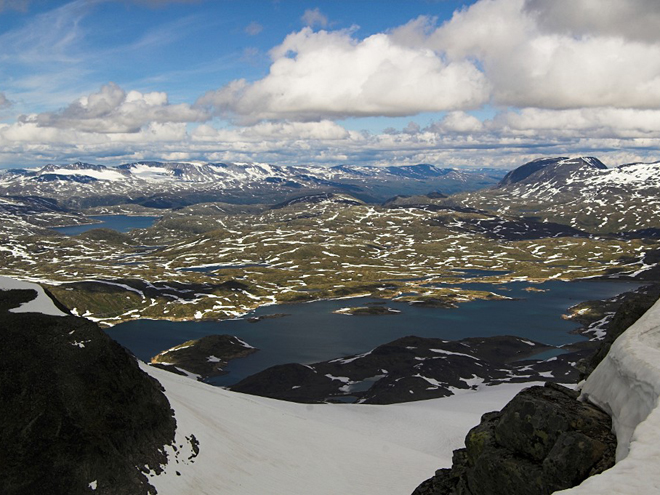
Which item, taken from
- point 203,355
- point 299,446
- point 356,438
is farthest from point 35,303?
point 203,355

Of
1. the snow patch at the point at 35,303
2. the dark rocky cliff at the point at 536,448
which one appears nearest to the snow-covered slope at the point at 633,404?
the dark rocky cliff at the point at 536,448

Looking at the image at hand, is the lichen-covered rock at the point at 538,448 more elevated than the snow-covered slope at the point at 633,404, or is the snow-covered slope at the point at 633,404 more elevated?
the snow-covered slope at the point at 633,404

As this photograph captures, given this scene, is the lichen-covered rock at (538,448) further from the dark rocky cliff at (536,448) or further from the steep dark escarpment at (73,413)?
the steep dark escarpment at (73,413)

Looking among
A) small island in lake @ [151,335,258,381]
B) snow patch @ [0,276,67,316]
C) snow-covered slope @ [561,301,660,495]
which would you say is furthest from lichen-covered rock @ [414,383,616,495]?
small island in lake @ [151,335,258,381]

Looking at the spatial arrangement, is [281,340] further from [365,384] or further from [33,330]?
[33,330]

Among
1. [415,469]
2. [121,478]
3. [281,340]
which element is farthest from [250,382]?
[121,478]

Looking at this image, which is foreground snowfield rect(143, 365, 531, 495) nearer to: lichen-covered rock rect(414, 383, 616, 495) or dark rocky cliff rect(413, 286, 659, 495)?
dark rocky cliff rect(413, 286, 659, 495)
